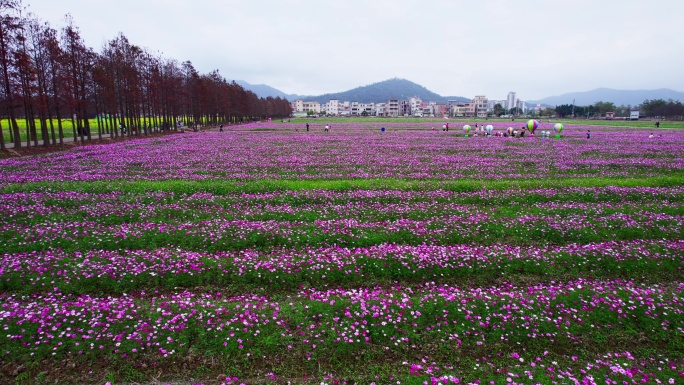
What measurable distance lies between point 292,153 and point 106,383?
30803 millimetres

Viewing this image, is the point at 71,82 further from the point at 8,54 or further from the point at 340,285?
the point at 340,285

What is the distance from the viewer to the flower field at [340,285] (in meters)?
6.35

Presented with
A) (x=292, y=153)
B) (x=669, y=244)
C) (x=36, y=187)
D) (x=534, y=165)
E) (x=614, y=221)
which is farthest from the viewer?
(x=292, y=153)

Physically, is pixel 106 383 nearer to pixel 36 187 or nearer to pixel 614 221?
pixel 614 221

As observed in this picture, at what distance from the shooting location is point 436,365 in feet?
20.7

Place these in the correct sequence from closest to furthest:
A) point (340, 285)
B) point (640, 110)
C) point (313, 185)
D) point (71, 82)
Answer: point (340, 285) → point (313, 185) → point (71, 82) → point (640, 110)

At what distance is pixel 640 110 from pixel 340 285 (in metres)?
214

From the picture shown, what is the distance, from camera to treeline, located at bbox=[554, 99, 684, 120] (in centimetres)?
13638

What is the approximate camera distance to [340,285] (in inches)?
366

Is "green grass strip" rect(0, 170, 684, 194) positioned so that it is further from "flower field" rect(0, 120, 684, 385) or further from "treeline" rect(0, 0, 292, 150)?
"treeline" rect(0, 0, 292, 150)

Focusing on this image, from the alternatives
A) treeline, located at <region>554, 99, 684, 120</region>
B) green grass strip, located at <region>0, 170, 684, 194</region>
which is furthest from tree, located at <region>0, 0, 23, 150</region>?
treeline, located at <region>554, 99, 684, 120</region>

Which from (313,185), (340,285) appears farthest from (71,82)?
(340,285)

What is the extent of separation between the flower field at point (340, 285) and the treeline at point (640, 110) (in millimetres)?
166749

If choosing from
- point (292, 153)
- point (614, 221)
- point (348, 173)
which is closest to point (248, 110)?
point (292, 153)
